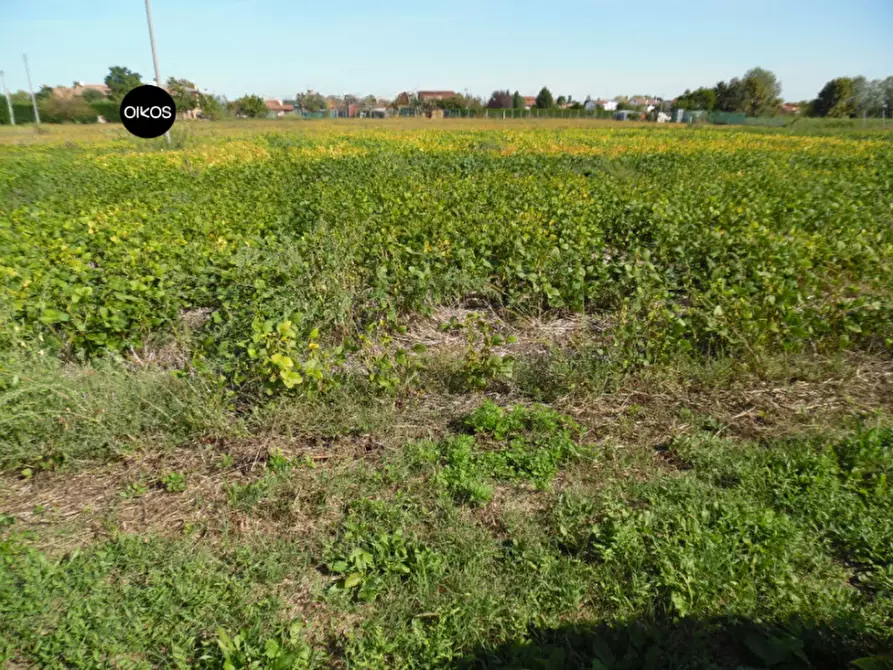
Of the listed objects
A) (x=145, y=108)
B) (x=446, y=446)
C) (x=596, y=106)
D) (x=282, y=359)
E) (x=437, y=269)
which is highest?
(x=596, y=106)

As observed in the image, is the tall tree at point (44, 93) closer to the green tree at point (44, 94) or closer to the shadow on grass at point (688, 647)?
the green tree at point (44, 94)

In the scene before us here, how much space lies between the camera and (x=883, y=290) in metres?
4.64

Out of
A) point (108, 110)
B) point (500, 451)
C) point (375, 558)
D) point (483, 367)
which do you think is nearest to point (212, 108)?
point (108, 110)

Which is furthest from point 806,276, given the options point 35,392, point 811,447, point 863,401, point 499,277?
point 35,392

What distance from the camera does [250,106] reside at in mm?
58281

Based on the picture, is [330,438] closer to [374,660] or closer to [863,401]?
[374,660]

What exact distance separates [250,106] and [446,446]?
2555 inches

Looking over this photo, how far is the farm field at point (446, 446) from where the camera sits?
2.04m

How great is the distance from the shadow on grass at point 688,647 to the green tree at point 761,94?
231ft

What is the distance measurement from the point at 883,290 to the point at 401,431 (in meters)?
4.51

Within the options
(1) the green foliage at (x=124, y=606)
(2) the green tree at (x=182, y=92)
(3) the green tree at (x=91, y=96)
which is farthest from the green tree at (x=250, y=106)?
(1) the green foliage at (x=124, y=606)

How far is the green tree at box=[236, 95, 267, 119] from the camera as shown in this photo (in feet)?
191

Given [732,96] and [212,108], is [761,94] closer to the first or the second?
[732,96]

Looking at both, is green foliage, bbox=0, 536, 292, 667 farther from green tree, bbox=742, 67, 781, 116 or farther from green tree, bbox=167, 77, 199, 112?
green tree, bbox=742, 67, 781, 116
